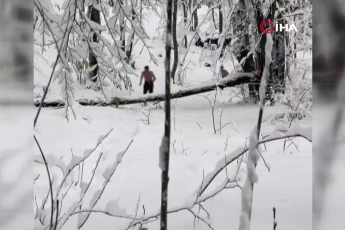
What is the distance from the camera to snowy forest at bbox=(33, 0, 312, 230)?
93 centimetres

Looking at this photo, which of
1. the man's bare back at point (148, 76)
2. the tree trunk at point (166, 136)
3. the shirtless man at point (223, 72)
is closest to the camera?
the tree trunk at point (166, 136)

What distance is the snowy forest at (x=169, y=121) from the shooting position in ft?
3.05

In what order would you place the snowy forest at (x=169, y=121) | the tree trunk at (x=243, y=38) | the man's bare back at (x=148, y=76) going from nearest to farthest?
the snowy forest at (x=169, y=121) < the man's bare back at (x=148, y=76) < the tree trunk at (x=243, y=38)

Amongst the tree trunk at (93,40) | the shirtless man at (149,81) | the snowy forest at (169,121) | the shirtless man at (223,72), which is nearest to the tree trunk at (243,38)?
the snowy forest at (169,121)

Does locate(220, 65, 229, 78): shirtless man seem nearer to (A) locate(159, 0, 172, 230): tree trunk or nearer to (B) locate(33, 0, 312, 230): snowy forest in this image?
(B) locate(33, 0, 312, 230): snowy forest

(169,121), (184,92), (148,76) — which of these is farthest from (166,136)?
(184,92)

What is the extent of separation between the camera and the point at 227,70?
4.66 m

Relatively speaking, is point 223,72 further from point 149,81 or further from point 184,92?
point 149,81

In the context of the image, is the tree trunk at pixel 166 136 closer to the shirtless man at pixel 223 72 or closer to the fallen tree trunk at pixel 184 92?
the fallen tree trunk at pixel 184 92

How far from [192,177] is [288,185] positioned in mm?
376

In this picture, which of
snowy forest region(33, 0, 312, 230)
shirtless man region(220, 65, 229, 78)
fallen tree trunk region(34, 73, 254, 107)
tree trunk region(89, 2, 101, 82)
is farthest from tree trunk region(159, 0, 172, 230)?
shirtless man region(220, 65, 229, 78)

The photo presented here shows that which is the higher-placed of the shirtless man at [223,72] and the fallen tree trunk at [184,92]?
the shirtless man at [223,72]

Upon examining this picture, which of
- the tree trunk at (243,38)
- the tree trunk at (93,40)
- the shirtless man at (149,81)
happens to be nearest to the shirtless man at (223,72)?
the tree trunk at (243,38)

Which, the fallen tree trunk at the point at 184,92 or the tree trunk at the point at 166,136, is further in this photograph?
the fallen tree trunk at the point at 184,92
